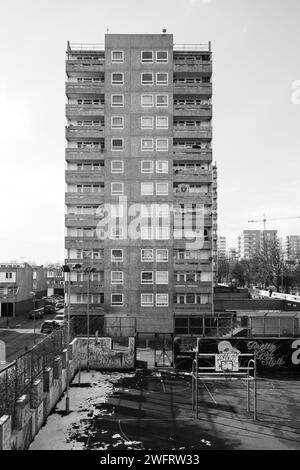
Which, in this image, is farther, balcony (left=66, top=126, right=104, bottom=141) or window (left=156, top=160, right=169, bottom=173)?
balcony (left=66, top=126, right=104, bottom=141)

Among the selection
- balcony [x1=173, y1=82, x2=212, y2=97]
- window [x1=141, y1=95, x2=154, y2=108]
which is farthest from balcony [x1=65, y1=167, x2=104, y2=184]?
balcony [x1=173, y1=82, x2=212, y2=97]

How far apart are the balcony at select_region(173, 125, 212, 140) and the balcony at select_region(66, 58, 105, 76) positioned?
12663mm

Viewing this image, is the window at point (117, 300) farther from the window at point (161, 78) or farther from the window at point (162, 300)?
the window at point (161, 78)

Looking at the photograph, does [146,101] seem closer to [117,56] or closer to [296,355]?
[117,56]

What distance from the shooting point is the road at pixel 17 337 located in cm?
4256

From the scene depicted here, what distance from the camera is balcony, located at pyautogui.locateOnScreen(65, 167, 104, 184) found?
2085 inches

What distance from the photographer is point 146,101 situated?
5134 cm

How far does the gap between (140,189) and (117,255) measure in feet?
28.1

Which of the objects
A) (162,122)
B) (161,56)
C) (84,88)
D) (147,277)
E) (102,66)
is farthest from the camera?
(102,66)

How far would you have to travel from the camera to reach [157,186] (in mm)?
50781

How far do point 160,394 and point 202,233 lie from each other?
93.3 ft

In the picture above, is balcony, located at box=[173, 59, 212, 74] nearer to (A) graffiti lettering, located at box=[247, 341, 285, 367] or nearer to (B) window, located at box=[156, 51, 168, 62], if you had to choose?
(B) window, located at box=[156, 51, 168, 62]

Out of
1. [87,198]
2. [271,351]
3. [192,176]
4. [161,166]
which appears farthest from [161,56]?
[271,351]

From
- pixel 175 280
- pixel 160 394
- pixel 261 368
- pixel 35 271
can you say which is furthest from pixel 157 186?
pixel 35 271
